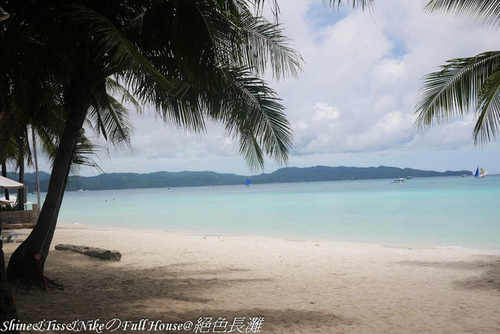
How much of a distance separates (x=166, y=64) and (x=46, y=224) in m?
2.34

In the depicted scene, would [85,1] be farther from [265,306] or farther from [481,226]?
[481,226]

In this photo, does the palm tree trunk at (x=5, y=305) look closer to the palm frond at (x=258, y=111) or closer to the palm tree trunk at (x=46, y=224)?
the palm tree trunk at (x=46, y=224)

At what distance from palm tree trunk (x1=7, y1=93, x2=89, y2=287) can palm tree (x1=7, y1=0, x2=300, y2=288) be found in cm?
1

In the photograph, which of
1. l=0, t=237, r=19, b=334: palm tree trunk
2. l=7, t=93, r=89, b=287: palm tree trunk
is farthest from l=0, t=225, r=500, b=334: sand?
l=0, t=237, r=19, b=334: palm tree trunk

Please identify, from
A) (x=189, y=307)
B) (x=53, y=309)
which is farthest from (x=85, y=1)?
(x=189, y=307)

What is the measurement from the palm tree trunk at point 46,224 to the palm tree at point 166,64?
11mm

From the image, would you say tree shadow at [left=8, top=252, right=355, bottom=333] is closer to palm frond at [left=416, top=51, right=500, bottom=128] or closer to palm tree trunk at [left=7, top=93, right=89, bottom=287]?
palm tree trunk at [left=7, top=93, right=89, bottom=287]

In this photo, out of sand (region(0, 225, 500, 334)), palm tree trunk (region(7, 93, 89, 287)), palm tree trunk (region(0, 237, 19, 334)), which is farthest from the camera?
palm tree trunk (region(7, 93, 89, 287))

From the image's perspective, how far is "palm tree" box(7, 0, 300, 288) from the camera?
369 centimetres

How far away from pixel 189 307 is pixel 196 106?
10.1ft

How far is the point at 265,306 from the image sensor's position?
424 cm

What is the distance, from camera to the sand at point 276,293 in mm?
3639

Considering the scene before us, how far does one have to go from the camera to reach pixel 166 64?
448cm

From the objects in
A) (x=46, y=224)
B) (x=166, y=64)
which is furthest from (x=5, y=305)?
(x=166, y=64)
